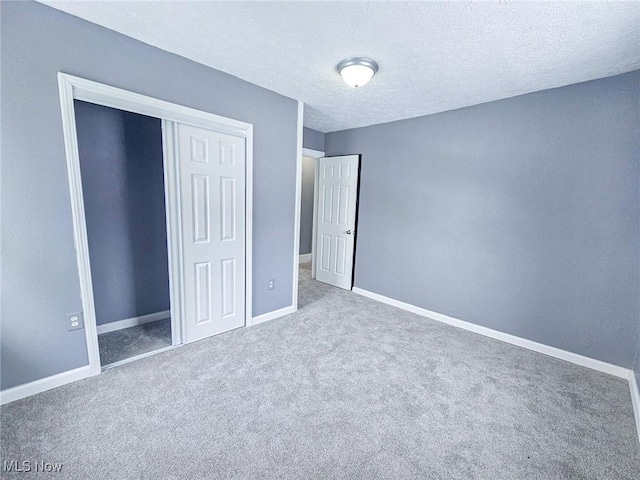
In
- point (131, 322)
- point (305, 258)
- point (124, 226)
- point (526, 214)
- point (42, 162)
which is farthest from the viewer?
point (305, 258)

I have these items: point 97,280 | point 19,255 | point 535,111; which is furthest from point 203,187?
point 535,111

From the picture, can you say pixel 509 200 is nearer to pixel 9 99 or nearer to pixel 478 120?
pixel 478 120

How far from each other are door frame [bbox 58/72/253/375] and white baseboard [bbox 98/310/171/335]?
30.6 inches

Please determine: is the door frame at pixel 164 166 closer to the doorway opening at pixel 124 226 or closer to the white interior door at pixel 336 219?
the doorway opening at pixel 124 226

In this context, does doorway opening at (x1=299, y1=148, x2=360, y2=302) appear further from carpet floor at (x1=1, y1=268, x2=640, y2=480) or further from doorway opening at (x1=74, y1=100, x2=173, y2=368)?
doorway opening at (x1=74, y1=100, x2=173, y2=368)

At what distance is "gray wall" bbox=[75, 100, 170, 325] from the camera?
2.55 metres

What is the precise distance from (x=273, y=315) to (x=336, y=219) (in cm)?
187

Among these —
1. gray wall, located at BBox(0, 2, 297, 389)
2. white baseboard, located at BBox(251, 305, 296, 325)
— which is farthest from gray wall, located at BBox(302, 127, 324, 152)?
white baseboard, located at BBox(251, 305, 296, 325)

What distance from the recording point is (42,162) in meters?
1.71

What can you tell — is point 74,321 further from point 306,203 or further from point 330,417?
point 306,203

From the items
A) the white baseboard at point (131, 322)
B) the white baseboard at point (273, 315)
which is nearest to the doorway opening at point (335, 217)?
the white baseboard at point (273, 315)

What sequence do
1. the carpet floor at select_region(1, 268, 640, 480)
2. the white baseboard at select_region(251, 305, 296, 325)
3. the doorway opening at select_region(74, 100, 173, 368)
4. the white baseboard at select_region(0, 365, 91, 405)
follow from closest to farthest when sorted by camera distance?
the carpet floor at select_region(1, 268, 640, 480) < the white baseboard at select_region(0, 365, 91, 405) < the doorway opening at select_region(74, 100, 173, 368) < the white baseboard at select_region(251, 305, 296, 325)

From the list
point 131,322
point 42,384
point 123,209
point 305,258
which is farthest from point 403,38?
point 305,258

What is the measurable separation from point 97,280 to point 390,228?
11.2 feet
